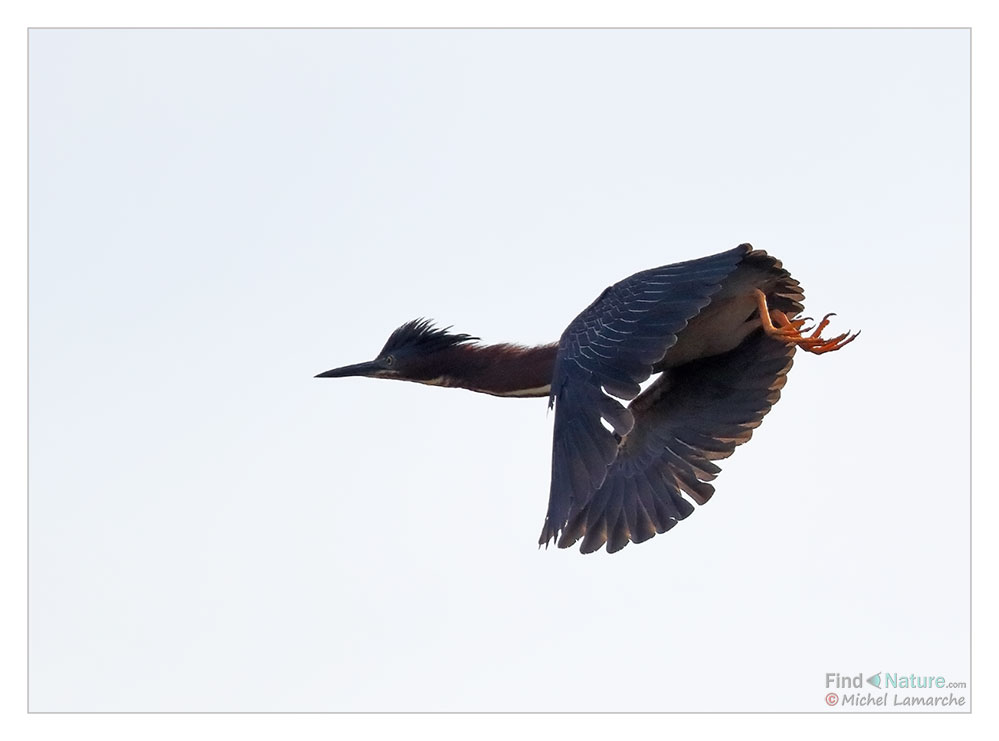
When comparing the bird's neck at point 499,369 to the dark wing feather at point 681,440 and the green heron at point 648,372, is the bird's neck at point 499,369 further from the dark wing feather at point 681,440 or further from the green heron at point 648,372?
the dark wing feather at point 681,440

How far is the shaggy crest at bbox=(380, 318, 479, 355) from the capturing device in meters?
13.3

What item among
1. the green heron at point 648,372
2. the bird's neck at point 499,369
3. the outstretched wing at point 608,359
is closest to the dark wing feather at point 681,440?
the green heron at point 648,372

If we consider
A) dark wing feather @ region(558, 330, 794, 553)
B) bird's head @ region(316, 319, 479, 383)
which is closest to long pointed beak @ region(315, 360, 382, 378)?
bird's head @ region(316, 319, 479, 383)

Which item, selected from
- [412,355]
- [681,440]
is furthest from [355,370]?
[681,440]

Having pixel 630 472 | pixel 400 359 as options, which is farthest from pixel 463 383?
pixel 630 472

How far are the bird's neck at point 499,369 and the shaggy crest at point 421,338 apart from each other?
2.9 inches

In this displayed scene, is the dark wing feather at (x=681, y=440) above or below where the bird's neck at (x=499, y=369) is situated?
below

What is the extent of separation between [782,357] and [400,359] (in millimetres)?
2982

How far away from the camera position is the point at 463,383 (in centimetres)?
1314

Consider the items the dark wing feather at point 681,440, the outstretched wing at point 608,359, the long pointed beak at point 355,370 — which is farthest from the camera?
the long pointed beak at point 355,370

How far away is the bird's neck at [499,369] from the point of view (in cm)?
1266

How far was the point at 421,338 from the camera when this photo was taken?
13.4 m

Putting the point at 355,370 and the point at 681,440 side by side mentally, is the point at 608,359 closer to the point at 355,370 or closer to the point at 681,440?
the point at 681,440

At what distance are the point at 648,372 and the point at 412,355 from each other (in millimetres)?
2874
